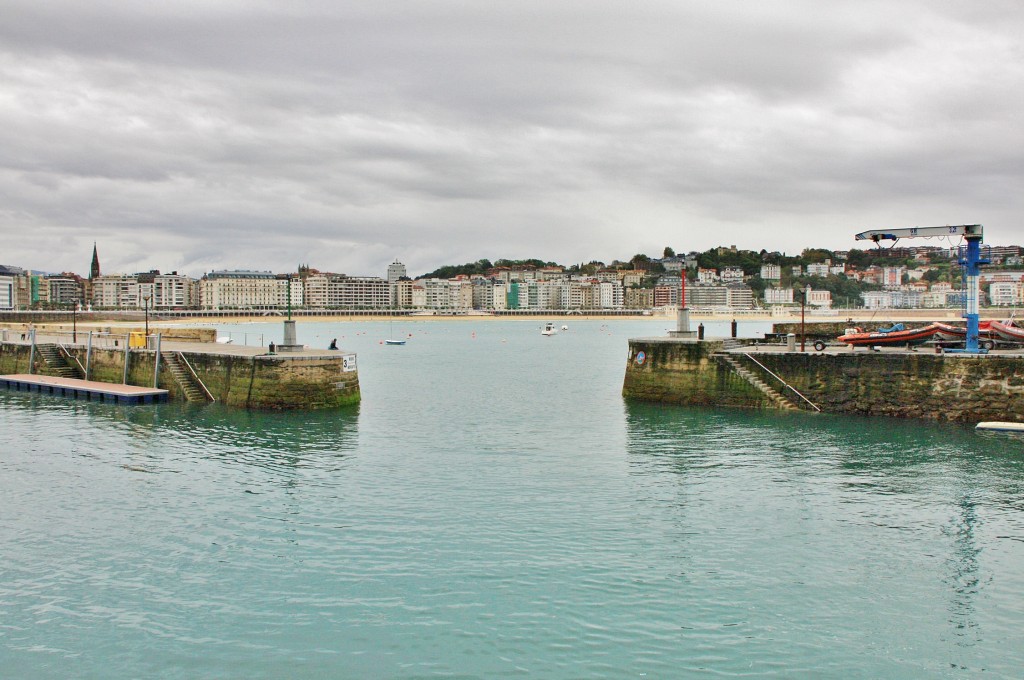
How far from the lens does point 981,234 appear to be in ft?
106

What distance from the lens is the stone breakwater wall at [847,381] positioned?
28859 mm

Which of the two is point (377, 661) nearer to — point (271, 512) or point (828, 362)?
point (271, 512)

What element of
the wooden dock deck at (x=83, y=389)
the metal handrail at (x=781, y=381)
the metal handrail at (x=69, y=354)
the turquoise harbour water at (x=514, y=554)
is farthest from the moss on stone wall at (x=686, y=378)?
the metal handrail at (x=69, y=354)

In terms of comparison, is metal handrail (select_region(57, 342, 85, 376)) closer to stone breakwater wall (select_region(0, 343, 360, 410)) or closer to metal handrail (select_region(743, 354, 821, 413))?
stone breakwater wall (select_region(0, 343, 360, 410))

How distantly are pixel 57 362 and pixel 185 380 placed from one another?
13.7m

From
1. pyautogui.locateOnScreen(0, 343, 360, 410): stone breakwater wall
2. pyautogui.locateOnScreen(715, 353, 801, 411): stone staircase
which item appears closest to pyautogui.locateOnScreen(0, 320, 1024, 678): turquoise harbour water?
pyautogui.locateOnScreen(715, 353, 801, 411): stone staircase

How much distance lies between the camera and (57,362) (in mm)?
46156

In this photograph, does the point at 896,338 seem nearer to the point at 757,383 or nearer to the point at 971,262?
the point at 971,262

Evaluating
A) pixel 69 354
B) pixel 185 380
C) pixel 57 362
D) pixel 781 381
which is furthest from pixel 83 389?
pixel 781 381

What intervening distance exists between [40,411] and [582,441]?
2316 cm

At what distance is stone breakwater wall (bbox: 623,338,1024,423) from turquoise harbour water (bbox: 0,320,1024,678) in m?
2.05

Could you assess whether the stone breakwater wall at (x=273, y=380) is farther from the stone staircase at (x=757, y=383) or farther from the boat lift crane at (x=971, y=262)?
the boat lift crane at (x=971, y=262)

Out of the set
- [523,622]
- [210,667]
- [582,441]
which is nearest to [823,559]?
[523,622]

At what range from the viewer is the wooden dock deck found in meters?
37.1
